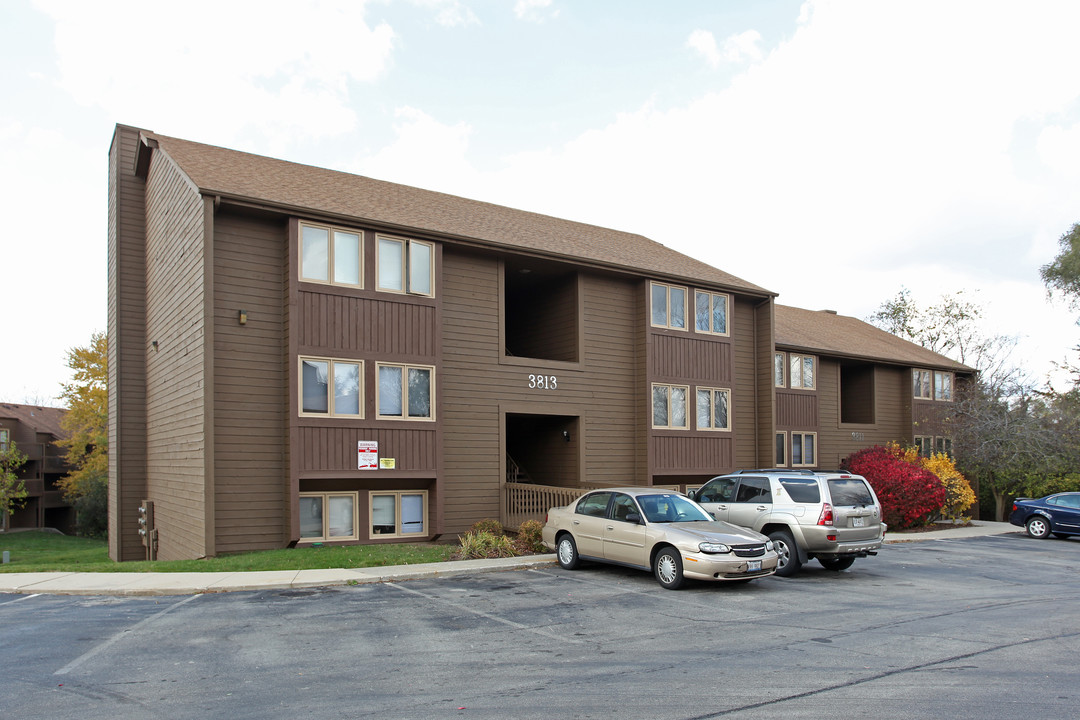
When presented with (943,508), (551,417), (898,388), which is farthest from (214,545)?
(898,388)

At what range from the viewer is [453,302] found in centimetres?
1922

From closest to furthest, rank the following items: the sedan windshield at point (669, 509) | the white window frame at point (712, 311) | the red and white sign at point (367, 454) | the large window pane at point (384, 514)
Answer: the sedan windshield at point (669, 509)
the red and white sign at point (367, 454)
the large window pane at point (384, 514)
the white window frame at point (712, 311)

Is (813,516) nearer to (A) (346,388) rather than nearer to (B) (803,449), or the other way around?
(A) (346,388)

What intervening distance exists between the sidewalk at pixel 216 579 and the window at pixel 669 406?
8318 mm

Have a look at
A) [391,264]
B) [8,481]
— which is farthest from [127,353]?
[8,481]

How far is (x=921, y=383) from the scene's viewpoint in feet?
114

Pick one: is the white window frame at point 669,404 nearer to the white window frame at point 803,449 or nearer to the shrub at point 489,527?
the shrub at point 489,527

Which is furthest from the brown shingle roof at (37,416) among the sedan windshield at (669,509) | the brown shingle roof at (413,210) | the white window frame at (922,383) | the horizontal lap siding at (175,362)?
the sedan windshield at (669,509)

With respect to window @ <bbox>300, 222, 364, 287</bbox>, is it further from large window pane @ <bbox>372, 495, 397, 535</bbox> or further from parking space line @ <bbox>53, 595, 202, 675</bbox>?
parking space line @ <bbox>53, 595, 202, 675</bbox>

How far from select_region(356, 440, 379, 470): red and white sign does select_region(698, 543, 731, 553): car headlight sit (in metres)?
7.85

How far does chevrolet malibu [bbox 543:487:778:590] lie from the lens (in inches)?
472

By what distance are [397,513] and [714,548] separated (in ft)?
27.2

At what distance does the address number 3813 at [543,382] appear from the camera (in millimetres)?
20392

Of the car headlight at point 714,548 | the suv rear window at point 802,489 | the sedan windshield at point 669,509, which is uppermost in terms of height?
the suv rear window at point 802,489
